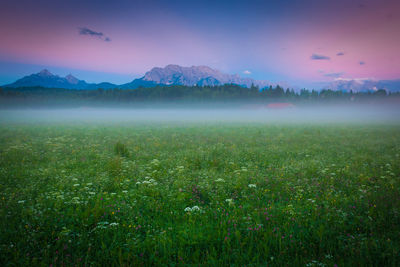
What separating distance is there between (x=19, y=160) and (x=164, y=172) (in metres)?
8.53

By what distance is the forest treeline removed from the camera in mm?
124188

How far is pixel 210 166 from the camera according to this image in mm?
9211

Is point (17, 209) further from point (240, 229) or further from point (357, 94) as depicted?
point (357, 94)

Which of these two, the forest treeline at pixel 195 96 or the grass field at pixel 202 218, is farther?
the forest treeline at pixel 195 96

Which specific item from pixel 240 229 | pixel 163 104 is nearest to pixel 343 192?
pixel 240 229

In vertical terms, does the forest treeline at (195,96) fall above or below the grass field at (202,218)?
above

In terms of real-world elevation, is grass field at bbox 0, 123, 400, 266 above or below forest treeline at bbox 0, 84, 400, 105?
below

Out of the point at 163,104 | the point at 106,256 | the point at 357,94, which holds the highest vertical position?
the point at 357,94

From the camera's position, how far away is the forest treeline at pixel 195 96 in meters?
124

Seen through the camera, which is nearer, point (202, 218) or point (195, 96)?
point (202, 218)

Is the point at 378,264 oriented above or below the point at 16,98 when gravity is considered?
below

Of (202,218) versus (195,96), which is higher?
(195,96)

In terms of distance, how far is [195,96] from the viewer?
125m

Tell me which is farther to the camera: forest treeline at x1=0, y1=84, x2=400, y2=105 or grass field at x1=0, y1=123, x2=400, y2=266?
forest treeline at x1=0, y1=84, x2=400, y2=105
